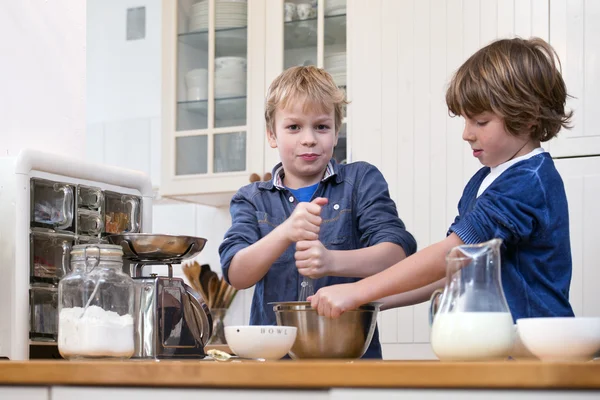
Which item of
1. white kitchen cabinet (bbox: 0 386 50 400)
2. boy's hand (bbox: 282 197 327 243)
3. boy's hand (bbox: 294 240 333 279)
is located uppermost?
boy's hand (bbox: 282 197 327 243)

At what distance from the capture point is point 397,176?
250 cm

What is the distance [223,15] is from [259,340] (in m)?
2.14

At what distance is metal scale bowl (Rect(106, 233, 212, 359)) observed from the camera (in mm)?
1386

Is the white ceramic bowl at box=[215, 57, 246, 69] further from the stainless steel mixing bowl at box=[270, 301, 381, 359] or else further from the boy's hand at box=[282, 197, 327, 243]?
the stainless steel mixing bowl at box=[270, 301, 381, 359]

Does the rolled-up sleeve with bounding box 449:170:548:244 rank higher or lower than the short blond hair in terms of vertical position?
lower

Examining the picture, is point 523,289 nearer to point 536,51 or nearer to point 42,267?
point 536,51

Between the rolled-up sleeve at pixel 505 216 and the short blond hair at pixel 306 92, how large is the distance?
0.44 m

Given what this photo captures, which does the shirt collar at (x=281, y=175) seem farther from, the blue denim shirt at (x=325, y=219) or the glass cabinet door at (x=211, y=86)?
the glass cabinet door at (x=211, y=86)

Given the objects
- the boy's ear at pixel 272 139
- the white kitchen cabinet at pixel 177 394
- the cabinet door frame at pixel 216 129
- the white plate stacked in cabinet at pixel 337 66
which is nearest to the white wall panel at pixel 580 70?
the white plate stacked in cabinet at pixel 337 66

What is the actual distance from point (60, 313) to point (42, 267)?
1.01ft

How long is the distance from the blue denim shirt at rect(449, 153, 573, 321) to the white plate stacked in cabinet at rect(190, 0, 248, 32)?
183 cm

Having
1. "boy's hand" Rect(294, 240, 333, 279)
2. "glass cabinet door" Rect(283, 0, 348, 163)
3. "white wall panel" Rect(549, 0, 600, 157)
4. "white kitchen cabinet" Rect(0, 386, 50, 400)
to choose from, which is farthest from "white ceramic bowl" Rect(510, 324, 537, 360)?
"glass cabinet door" Rect(283, 0, 348, 163)

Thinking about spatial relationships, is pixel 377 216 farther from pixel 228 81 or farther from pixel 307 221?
pixel 228 81

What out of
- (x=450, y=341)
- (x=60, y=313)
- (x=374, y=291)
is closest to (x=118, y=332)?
(x=60, y=313)
